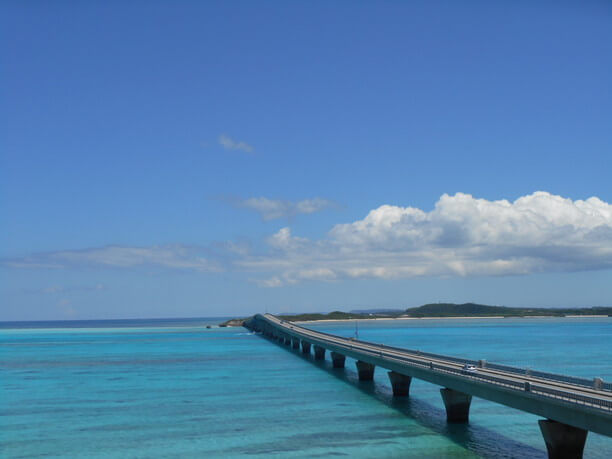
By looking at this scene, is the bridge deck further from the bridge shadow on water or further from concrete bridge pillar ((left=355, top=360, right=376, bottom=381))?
concrete bridge pillar ((left=355, top=360, right=376, bottom=381))

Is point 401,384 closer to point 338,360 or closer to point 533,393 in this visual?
point 533,393

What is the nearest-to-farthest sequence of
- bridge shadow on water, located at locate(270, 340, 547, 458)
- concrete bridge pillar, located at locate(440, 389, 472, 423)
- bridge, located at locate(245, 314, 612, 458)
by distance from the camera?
bridge, located at locate(245, 314, 612, 458), bridge shadow on water, located at locate(270, 340, 547, 458), concrete bridge pillar, located at locate(440, 389, 472, 423)

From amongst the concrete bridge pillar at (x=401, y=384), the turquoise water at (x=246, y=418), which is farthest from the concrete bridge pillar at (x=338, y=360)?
the concrete bridge pillar at (x=401, y=384)

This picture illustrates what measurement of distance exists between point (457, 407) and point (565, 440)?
41.6 feet

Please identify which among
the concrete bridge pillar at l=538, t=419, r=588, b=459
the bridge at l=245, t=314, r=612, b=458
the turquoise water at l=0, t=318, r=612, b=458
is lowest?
the turquoise water at l=0, t=318, r=612, b=458

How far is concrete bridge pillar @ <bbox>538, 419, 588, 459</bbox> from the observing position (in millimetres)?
31953

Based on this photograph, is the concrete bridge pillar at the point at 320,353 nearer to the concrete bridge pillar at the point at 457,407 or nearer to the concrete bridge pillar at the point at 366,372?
the concrete bridge pillar at the point at 366,372

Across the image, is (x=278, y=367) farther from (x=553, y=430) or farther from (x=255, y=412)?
(x=553, y=430)

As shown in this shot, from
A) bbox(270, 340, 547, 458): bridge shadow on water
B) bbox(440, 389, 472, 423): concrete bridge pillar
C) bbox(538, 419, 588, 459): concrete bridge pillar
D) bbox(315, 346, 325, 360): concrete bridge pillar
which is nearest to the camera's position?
bbox(538, 419, 588, 459): concrete bridge pillar

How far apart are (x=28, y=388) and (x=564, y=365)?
221 feet

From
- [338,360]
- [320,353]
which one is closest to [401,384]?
[338,360]

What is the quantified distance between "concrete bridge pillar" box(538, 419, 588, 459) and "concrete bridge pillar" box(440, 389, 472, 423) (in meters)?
12.0

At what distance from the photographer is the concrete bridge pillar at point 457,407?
1738 inches

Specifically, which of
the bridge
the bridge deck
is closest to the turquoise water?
the bridge
